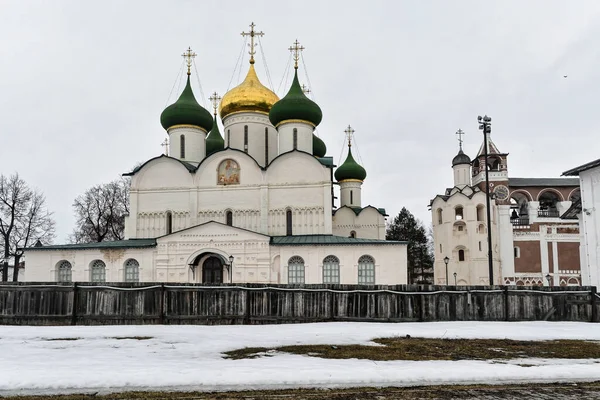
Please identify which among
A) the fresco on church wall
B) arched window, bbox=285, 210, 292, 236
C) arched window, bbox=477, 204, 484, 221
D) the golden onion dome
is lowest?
arched window, bbox=285, 210, 292, 236

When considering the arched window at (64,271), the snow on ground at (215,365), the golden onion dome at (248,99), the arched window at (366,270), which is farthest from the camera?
the golden onion dome at (248,99)

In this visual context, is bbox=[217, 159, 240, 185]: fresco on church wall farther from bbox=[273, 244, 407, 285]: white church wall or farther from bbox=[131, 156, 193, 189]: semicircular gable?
bbox=[273, 244, 407, 285]: white church wall

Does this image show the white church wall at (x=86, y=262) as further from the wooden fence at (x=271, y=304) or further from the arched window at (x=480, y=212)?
the arched window at (x=480, y=212)

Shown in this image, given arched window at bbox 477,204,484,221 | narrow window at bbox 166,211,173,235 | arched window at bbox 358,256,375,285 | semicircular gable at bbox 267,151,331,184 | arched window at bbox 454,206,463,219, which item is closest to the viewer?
arched window at bbox 358,256,375,285

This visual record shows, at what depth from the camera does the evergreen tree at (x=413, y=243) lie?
64.3 metres

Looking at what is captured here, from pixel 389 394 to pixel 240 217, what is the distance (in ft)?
77.9

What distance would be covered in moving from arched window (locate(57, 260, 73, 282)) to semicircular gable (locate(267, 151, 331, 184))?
1183 cm

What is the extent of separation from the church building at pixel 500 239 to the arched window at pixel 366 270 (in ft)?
67.5

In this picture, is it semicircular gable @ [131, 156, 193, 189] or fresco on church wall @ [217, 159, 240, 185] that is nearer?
fresco on church wall @ [217, 159, 240, 185]

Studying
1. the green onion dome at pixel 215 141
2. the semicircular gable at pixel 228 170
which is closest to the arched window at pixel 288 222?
the semicircular gable at pixel 228 170

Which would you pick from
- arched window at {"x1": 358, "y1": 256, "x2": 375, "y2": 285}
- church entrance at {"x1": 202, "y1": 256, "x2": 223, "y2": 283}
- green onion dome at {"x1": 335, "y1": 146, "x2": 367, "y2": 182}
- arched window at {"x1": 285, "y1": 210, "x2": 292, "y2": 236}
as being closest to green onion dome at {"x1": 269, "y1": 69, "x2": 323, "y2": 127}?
arched window at {"x1": 285, "y1": 210, "x2": 292, "y2": 236}

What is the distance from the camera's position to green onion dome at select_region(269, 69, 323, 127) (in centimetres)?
3197

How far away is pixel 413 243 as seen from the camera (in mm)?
64500

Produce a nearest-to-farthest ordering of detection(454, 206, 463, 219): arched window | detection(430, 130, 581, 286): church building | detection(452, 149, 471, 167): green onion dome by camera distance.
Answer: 1. detection(430, 130, 581, 286): church building
2. detection(454, 206, 463, 219): arched window
3. detection(452, 149, 471, 167): green onion dome
